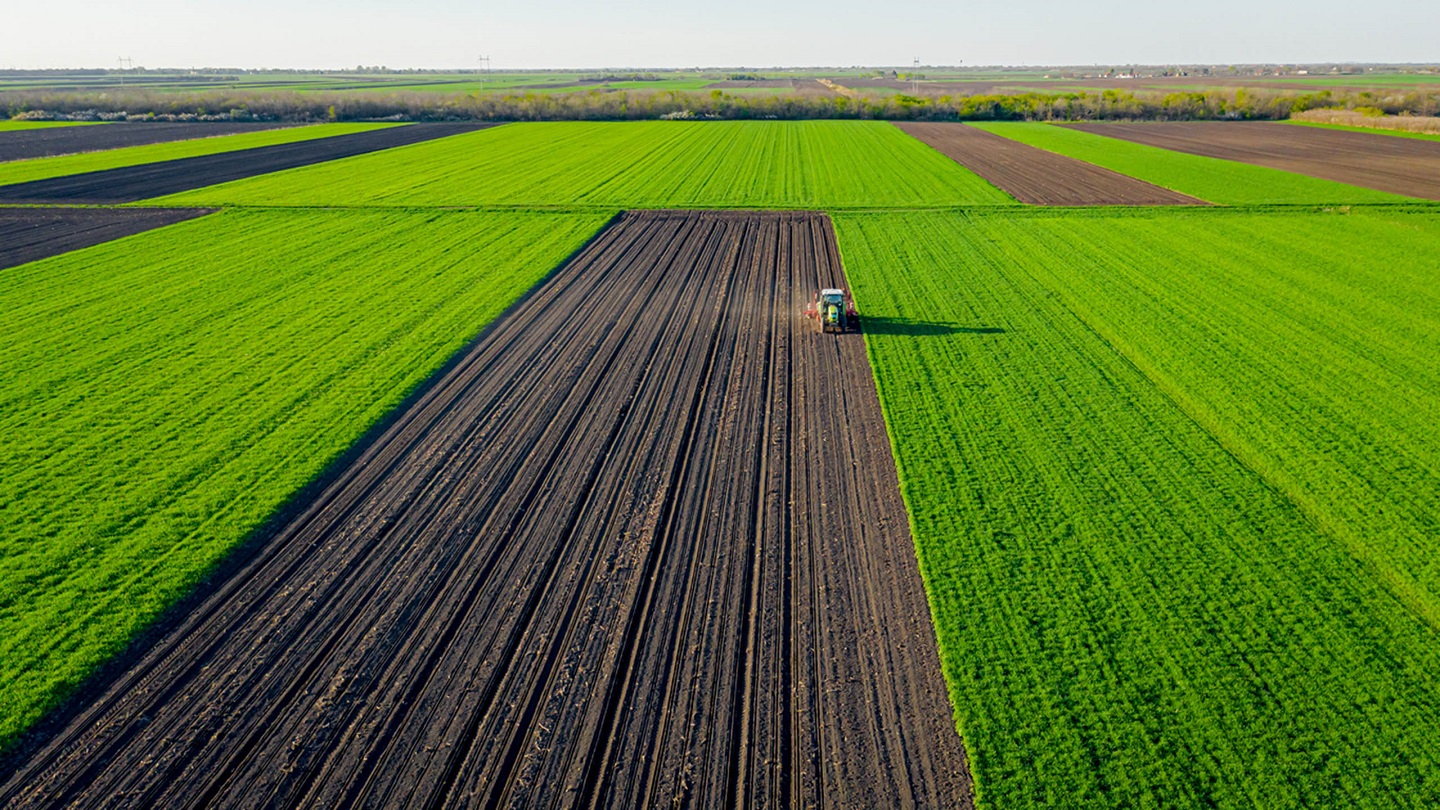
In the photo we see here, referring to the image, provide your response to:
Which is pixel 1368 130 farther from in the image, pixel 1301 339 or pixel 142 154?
pixel 142 154

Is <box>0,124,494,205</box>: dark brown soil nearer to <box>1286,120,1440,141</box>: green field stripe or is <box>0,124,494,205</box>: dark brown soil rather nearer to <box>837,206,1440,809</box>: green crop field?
<box>837,206,1440,809</box>: green crop field

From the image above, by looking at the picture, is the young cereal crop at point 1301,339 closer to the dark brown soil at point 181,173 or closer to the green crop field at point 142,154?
the dark brown soil at point 181,173

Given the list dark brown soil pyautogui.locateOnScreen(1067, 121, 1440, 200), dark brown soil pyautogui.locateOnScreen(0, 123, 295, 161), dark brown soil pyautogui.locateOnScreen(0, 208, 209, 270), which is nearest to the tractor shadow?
dark brown soil pyautogui.locateOnScreen(0, 208, 209, 270)

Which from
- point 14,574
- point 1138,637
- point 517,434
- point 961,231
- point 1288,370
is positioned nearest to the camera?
point 1138,637

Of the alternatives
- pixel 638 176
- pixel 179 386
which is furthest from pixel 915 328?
pixel 638 176

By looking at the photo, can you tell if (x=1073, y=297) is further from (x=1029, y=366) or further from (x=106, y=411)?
(x=106, y=411)

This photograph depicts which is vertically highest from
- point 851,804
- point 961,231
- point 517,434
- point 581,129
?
point 581,129

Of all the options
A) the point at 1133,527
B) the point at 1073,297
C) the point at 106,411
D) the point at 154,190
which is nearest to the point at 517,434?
the point at 106,411

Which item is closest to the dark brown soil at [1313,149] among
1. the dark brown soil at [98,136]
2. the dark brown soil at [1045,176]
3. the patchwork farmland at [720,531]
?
the dark brown soil at [1045,176]
